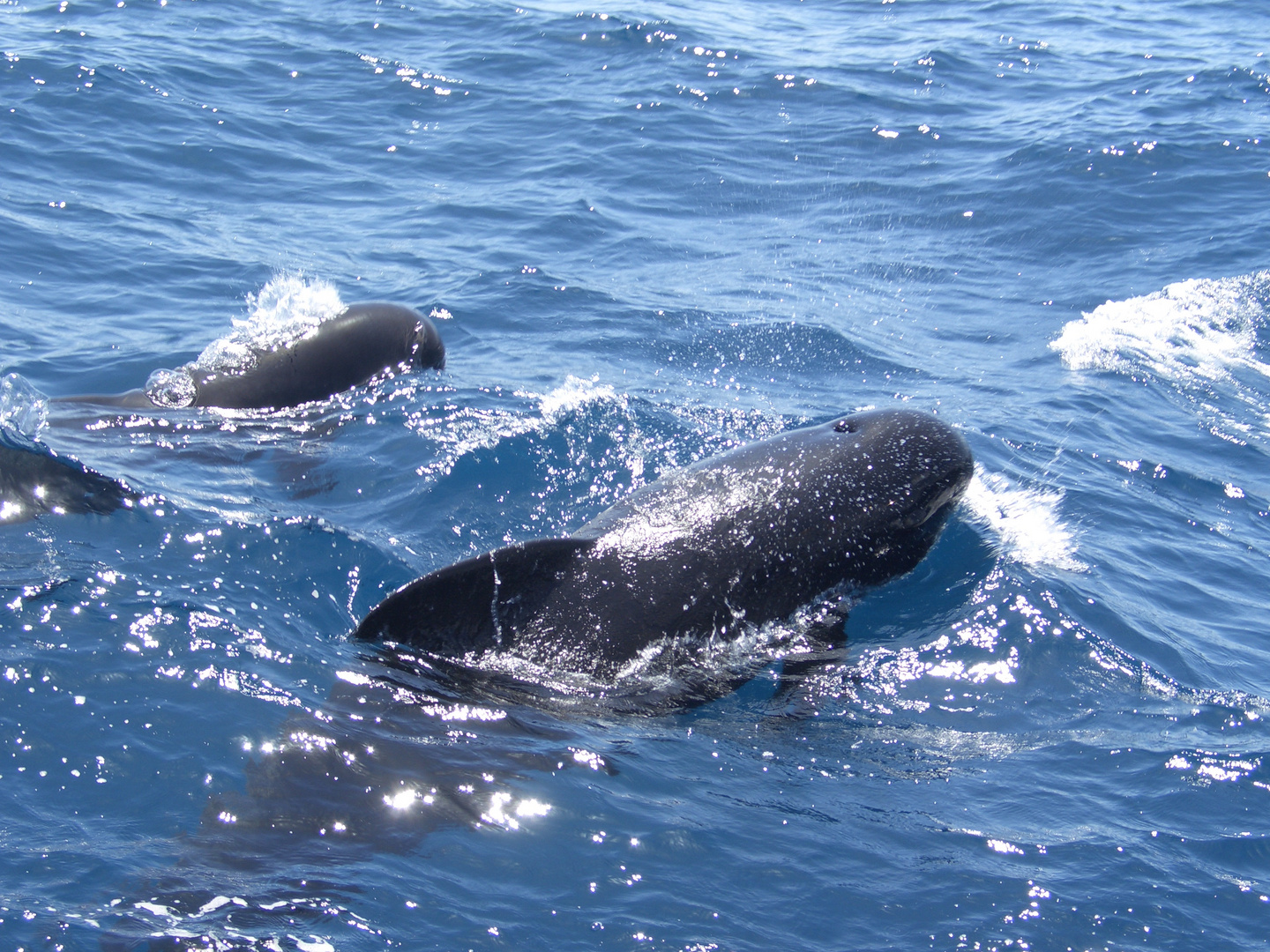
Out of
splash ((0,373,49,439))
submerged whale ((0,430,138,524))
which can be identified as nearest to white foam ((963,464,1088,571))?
submerged whale ((0,430,138,524))

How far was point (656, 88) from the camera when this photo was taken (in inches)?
917

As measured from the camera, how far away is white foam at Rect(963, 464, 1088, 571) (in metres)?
9.35

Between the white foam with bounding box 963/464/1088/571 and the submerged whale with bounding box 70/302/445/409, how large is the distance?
5444mm

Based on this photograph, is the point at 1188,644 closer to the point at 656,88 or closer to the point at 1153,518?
the point at 1153,518

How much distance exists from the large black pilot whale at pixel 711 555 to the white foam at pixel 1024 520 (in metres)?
0.97

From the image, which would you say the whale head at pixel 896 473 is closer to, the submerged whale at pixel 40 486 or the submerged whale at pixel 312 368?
the submerged whale at pixel 312 368

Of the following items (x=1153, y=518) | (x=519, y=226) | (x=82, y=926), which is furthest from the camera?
(x=519, y=226)

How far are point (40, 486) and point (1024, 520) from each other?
7758 millimetres

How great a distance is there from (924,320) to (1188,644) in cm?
750

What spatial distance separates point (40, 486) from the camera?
7.98 m

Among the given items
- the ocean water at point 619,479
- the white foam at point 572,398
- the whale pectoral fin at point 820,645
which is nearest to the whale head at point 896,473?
the ocean water at point 619,479

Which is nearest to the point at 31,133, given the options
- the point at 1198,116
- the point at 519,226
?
the point at 519,226

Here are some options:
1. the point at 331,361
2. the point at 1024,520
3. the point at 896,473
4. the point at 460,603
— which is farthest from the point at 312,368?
the point at 1024,520

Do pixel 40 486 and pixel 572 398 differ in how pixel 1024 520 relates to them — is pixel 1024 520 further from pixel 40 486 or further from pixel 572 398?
pixel 40 486
